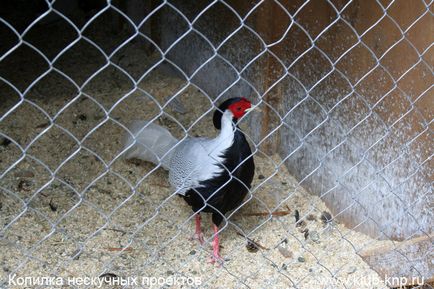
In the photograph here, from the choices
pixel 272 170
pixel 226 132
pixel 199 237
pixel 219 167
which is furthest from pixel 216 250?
pixel 272 170

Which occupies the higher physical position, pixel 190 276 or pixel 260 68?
pixel 260 68

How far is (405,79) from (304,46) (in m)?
0.70

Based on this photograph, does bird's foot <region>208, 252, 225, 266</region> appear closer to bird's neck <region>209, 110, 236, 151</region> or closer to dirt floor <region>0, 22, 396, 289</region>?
dirt floor <region>0, 22, 396, 289</region>

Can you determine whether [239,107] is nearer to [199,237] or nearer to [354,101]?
[354,101]

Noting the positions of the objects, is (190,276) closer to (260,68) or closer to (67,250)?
(67,250)

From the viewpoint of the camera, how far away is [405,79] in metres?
2.15

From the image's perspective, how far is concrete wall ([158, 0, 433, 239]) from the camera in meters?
2.11

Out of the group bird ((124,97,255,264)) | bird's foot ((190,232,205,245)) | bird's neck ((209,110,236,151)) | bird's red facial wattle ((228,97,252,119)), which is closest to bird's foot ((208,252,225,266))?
bird ((124,97,255,264))

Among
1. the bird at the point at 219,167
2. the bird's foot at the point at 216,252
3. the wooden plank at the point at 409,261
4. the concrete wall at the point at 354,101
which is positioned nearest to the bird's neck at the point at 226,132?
the bird at the point at 219,167

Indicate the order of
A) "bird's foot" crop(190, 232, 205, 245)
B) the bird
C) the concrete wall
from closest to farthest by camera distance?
the concrete wall, the bird, "bird's foot" crop(190, 232, 205, 245)

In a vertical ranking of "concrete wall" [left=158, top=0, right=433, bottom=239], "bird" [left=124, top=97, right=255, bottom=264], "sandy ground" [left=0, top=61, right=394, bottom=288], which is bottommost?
"sandy ground" [left=0, top=61, right=394, bottom=288]

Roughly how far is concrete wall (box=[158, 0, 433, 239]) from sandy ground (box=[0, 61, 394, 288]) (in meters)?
0.17

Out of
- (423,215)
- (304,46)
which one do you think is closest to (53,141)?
(304,46)

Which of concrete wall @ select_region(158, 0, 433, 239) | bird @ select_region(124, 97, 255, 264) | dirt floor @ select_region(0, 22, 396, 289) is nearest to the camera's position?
concrete wall @ select_region(158, 0, 433, 239)
